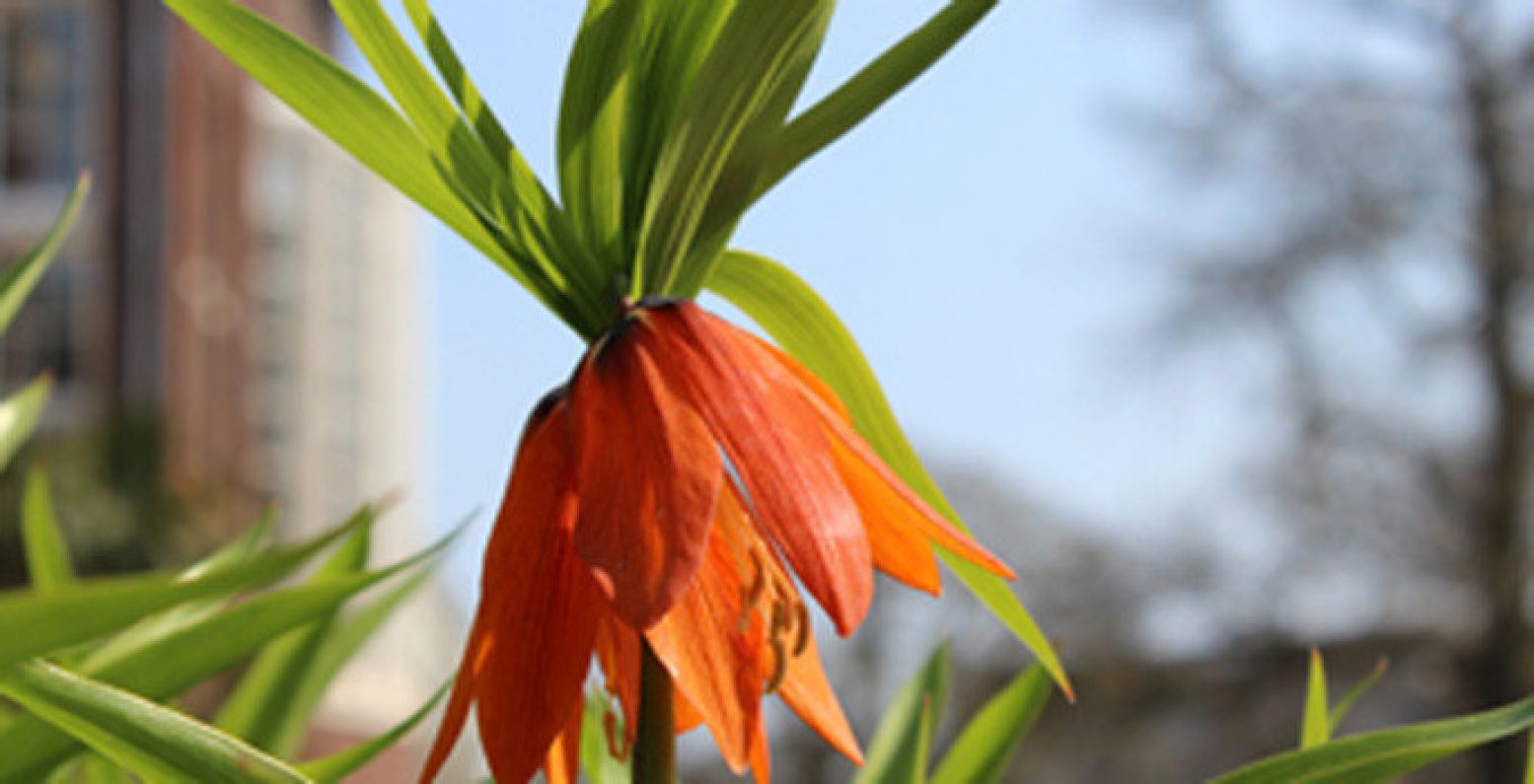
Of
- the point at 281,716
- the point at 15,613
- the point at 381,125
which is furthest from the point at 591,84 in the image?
the point at 281,716

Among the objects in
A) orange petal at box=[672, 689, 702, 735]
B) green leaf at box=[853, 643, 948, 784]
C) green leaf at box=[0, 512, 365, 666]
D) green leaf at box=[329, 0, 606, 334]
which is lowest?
green leaf at box=[853, 643, 948, 784]

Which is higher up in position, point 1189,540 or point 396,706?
point 1189,540

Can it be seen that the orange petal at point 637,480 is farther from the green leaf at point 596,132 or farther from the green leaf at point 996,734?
the green leaf at point 996,734

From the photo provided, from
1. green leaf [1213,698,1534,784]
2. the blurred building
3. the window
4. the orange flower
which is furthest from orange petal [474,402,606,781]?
the window

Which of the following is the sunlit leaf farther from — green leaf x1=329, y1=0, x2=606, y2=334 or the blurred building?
the blurred building

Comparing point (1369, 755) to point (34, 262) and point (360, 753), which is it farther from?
point (34, 262)

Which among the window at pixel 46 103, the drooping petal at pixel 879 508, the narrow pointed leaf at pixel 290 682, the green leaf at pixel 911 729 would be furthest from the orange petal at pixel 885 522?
the window at pixel 46 103

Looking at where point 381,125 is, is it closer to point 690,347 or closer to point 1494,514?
point 690,347
